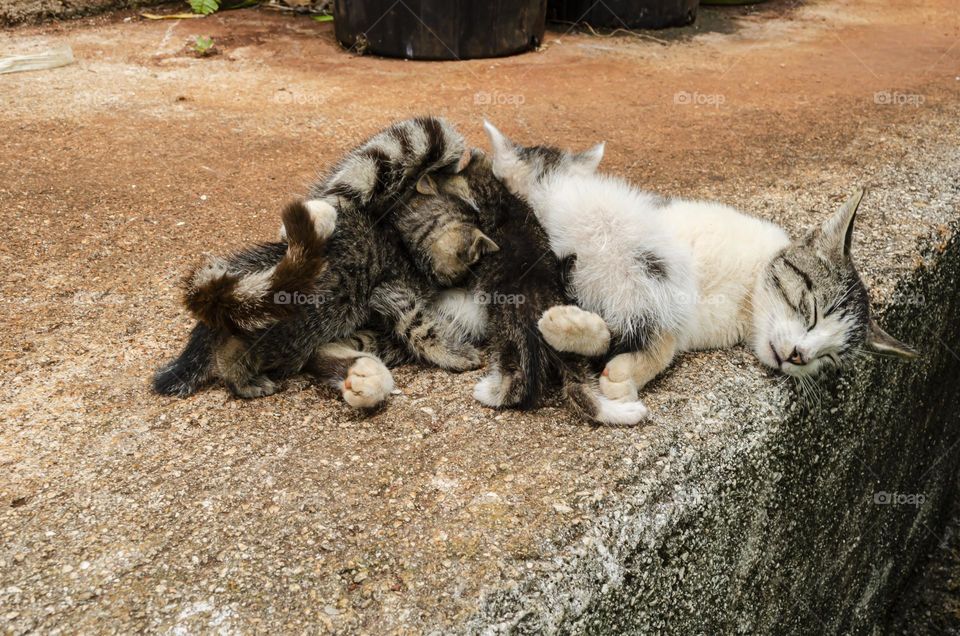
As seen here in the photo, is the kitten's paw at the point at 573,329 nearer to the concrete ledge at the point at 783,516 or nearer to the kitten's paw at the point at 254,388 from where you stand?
the concrete ledge at the point at 783,516

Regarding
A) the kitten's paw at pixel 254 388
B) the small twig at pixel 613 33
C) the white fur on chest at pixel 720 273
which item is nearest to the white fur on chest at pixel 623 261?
the white fur on chest at pixel 720 273

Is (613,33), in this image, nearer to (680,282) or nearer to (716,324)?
(716,324)

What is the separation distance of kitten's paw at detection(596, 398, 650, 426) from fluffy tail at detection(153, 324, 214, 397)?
1271mm

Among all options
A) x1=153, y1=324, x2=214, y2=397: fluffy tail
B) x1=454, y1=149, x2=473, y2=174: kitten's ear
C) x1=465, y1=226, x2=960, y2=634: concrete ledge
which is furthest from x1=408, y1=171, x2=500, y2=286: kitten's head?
x1=465, y1=226, x2=960, y2=634: concrete ledge

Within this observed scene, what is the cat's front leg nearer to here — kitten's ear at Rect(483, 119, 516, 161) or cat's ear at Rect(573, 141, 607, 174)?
cat's ear at Rect(573, 141, 607, 174)

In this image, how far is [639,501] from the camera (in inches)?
83.7

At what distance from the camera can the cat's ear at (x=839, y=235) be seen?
9.13 ft

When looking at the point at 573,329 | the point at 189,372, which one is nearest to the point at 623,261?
the point at 573,329

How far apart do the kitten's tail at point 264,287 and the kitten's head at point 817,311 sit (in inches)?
61.9

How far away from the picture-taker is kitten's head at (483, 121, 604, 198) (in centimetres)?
302

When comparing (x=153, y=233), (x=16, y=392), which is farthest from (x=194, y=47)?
(x=16, y=392)

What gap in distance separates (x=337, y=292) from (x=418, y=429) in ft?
1.91

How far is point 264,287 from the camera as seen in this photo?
7.87 ft

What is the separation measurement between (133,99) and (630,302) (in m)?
4.08
